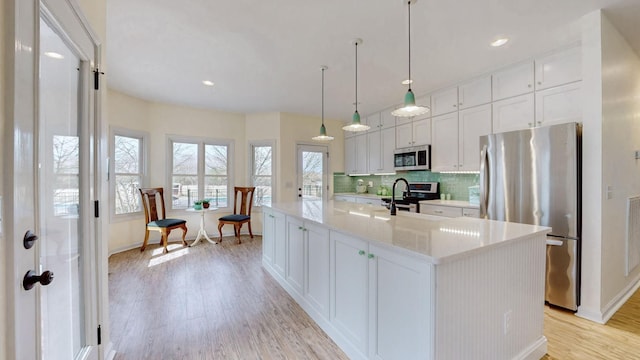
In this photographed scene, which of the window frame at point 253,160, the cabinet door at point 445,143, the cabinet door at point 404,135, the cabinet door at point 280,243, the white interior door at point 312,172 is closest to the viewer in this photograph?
the cabinet door at point 280,243

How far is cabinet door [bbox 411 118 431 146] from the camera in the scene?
417cm

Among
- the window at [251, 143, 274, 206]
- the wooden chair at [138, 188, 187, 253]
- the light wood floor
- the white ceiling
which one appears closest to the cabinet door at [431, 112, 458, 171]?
the white ceiling

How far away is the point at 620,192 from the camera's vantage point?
2551 millimetres

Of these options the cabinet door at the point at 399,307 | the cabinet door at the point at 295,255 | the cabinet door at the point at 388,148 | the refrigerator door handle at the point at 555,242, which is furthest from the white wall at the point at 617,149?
the cabinet door at the point at 388,148

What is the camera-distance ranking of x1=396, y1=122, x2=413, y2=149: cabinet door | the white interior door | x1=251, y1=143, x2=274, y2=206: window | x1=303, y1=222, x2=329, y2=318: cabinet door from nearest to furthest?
x1=303, y1=222, x2=329, y2=318: cabinet door → x1=396, y1=122, x2=413, y2=149: cabinet door → x1=251, y1=143, x2=274, y2=206: window → the white interior door

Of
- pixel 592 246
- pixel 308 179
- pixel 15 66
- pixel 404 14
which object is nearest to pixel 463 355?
pixel 592 246

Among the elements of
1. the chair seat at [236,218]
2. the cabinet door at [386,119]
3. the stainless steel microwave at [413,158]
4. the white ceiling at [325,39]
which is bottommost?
the chair seat at [236,218]

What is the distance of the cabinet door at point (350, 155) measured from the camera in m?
5.96

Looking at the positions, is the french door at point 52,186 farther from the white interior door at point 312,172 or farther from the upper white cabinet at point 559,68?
the white interior door at point 312,172

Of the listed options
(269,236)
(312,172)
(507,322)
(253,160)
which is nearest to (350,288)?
(507,322)

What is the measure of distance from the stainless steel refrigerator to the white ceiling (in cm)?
95

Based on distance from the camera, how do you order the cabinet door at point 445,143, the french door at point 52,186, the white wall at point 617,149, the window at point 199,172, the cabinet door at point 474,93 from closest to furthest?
the french door at point 52,186, the white wall at point 617,149, the cabinet door at point 474,93, the cabinet door at point 445,143, the window at point 199,172

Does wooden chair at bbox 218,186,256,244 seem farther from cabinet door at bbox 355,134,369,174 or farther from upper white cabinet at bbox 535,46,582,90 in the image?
upper white cabinet at bbox 535,46,582,90

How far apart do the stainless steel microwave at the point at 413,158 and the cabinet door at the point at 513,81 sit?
1.18m
